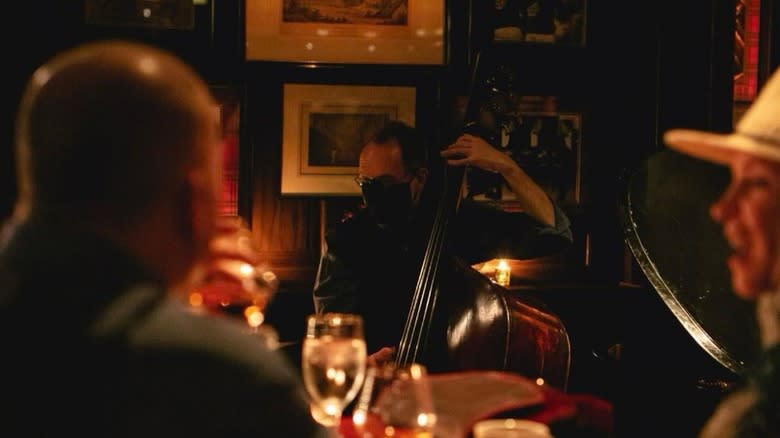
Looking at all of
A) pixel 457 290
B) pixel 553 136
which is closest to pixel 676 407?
pixel 457 290

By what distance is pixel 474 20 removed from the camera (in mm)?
4059

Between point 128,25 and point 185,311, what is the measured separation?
2916mm

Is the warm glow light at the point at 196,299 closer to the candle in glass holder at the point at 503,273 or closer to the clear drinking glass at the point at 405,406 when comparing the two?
the clear drinking glass at the point at 405,406

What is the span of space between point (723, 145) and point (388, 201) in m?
1.80

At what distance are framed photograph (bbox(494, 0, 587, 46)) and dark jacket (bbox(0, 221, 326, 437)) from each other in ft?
10.4

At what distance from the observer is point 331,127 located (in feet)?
13.3

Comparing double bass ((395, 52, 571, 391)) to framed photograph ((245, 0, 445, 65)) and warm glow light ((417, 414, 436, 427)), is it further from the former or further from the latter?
warm glow light ((417, 414, 436, 427))

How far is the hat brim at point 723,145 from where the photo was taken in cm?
132

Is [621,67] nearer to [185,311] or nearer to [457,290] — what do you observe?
[457,290]

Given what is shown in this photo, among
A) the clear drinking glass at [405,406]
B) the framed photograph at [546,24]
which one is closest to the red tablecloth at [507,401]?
the clear drinking glass at [405,406]

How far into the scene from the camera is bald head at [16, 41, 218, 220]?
1.16 meters

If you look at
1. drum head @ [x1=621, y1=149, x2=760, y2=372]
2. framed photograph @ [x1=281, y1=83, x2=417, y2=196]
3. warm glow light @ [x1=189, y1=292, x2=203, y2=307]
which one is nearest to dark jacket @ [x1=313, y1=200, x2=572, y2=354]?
framed photograph @ [x1=281, y1=83, x2=417, y2=196]

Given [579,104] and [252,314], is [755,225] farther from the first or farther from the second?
[579,104]

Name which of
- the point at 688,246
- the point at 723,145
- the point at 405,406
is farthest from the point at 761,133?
the point at 688,246
